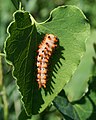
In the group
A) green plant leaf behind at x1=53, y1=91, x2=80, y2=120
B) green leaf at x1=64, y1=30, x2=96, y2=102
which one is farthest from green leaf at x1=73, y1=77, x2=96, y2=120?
green leaf at x1=64, y1=30, x2=96, y2=102

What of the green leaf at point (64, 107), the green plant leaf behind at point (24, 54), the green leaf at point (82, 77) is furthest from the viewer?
the green leaf at point (82, 77)

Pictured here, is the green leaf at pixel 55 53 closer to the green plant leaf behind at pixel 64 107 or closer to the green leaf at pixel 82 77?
the green plant leaf behind at pixel 64 107

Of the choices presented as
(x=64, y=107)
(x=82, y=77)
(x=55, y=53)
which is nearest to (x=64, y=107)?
(x=64, y=107)

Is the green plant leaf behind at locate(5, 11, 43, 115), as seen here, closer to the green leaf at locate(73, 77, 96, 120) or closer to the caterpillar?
the caterpillar

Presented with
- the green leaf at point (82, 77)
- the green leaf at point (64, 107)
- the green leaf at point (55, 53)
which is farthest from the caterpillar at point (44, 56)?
the green leaf at point (82, 77)

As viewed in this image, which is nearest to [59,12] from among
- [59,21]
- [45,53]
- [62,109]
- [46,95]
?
[59,21]

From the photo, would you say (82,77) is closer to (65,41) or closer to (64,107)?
(64,107)

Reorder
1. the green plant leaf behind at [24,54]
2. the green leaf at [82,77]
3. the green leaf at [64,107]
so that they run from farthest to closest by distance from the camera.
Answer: the green leaf at [82,77] → the green leaf at [64,107] → the green plant leaf behind at [24,54]

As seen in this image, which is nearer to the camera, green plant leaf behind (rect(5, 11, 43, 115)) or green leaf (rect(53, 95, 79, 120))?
green plant leaf behind (rect(5, 11, 43, 115))
